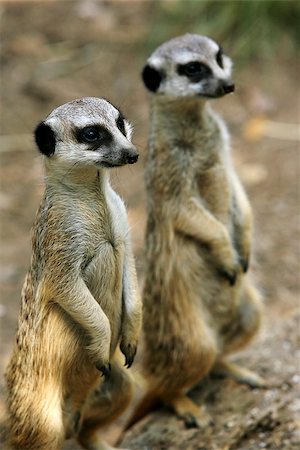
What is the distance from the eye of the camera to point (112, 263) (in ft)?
10.2

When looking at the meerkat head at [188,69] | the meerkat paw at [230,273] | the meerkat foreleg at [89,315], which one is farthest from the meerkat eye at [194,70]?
the meerkat foreleg at [89,315]

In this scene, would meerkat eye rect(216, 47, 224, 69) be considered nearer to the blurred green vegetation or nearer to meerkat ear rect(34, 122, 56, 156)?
meerkat ear rect(34, 122, 56, 156)

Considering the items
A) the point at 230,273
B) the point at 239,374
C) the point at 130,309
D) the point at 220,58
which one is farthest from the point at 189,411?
the point at 220,58

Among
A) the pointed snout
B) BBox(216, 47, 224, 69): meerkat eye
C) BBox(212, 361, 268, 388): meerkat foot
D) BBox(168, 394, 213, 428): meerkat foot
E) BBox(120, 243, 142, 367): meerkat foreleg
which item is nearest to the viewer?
the pointed snout

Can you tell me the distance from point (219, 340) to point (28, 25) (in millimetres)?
4722

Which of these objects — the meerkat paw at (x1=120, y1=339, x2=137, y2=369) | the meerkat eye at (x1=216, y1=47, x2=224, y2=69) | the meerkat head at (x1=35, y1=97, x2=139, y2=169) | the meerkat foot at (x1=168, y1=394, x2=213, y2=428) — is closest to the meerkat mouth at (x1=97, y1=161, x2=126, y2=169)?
the meerkat head at (x1=35, y1=97, x2=139, y2=169)

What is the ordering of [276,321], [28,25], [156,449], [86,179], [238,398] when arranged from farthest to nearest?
[28,25], [276,321], [238,398], [156,449], [86,179]

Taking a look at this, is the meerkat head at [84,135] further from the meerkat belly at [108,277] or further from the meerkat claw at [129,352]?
the meerkat claw at [129,352]

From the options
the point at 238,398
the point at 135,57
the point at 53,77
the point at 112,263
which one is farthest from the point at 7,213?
the point at 112,263

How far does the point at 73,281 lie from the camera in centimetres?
301

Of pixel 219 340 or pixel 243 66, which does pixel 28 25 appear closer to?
pixel 243 66

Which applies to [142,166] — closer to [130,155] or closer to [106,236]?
[106,236]

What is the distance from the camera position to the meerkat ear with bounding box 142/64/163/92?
4012 mm

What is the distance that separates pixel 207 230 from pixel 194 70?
0.75 meters
